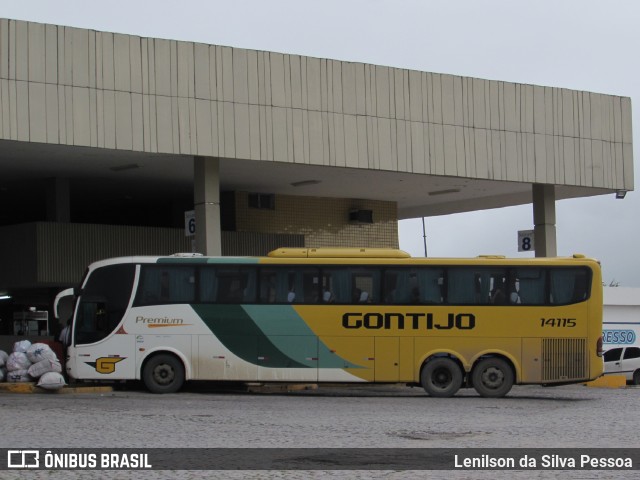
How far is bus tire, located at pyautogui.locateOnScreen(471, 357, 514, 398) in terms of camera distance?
24.2 meters

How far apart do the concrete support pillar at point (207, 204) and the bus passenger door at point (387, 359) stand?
17.1 ft

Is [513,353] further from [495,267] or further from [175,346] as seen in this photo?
[175,346]

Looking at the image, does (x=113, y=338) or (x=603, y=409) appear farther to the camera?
(x=113, y=338)

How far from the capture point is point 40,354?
24656mm

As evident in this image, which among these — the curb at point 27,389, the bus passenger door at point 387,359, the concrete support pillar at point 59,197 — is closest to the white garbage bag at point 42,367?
the curb at point 27,389

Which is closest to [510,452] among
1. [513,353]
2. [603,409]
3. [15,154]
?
[603,409]

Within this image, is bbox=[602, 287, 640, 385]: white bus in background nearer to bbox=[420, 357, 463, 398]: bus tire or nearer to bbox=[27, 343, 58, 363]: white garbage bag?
bbox=[420, 357, 463, 398]: bus tire

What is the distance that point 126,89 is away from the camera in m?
25.6

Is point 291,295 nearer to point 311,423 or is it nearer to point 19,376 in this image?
point 19,376

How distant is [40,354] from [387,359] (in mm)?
7330

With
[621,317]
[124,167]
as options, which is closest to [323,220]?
[124,167]

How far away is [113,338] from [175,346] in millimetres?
1289

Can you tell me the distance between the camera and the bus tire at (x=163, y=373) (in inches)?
942

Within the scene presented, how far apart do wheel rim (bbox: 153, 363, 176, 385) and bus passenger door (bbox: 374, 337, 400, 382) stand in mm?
4241
